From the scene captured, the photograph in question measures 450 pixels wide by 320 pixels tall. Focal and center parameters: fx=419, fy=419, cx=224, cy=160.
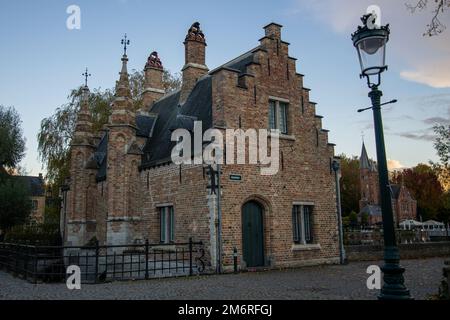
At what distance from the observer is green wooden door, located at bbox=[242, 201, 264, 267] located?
1586 centimetres

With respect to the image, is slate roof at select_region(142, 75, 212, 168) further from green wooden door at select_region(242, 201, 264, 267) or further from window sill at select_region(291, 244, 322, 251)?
window sill at select_region(291, 244, 322, 251)

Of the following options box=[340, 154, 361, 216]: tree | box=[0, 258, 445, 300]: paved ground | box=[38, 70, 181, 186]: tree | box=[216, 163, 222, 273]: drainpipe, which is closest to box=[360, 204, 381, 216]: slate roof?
box=[340, 154, 361, 216]: tree

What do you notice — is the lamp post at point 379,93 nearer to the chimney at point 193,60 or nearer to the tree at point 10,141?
the chimney at point 193,60

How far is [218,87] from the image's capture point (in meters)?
16.3

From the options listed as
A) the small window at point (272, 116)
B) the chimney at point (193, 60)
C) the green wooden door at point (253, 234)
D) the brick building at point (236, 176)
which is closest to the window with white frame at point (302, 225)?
the brick building at point (236, 176)

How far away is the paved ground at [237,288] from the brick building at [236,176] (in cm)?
247

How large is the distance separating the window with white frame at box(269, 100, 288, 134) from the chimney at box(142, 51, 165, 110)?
1126cm

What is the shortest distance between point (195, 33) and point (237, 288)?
578 inches

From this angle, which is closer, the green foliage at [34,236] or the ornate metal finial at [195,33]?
the ornate metal finial at [195,33]

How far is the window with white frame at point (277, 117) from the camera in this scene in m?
17.7

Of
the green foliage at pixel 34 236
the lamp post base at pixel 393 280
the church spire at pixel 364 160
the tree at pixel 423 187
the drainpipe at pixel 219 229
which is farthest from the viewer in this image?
the church spire at pixel 364 160

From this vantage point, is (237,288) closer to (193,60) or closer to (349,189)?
(193,60)

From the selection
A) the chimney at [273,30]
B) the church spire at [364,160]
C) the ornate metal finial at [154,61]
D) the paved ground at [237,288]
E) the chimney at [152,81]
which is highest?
the church spire at [364,160]
